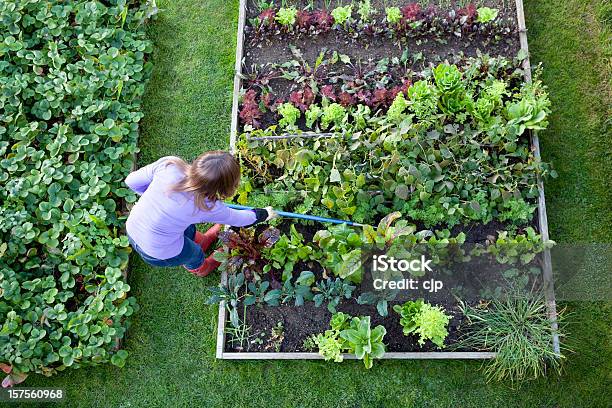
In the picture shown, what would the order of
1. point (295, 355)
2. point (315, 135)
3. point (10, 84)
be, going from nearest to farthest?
point (295, 355) < point (315, 135) < point (10, 84)

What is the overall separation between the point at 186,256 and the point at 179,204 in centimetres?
77

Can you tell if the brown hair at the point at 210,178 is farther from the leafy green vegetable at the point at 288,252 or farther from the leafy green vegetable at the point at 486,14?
the leafy green vegetable at the point at 486,14

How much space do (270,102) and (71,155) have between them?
5.29 feet

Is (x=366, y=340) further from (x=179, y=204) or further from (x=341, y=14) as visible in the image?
(x=341, y=14)

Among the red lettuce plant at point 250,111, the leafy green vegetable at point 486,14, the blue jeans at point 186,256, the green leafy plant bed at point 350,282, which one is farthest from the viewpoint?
the leafy green vegetable at point 486,14

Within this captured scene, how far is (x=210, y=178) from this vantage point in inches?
113

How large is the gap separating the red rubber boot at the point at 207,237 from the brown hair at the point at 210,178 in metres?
1.21

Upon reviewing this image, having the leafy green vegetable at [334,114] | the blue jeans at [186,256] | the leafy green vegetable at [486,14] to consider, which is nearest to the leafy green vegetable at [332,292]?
the blue jeans at [186,256]

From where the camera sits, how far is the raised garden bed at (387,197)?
3965mm

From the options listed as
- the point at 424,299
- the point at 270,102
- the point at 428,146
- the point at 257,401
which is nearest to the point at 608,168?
the point at 428,146

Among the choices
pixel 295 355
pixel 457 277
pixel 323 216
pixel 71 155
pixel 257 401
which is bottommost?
pixel 257 401

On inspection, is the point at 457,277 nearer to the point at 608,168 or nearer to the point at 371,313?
the point at 371,313

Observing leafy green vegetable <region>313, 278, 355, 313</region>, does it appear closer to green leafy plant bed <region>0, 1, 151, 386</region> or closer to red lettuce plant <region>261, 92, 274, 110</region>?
green leafy plant bed <region>0, 1, 151, 386</region>

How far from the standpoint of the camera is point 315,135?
4285mm
